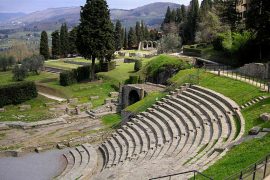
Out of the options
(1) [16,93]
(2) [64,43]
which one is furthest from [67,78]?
(2) [64,43]

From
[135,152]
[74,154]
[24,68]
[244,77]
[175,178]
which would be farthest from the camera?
[24,68]

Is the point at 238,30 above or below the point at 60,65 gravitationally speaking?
above

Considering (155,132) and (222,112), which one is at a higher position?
(222,112)

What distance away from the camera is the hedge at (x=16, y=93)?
44531 millimetres

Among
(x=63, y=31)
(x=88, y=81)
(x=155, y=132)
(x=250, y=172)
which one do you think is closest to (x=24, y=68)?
(x=88, y=81)

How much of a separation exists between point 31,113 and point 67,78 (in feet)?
42.2

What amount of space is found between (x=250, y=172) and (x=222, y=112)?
1259 centimetres

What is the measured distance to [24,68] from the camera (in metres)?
62.1

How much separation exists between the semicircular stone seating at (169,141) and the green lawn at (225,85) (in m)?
0.90

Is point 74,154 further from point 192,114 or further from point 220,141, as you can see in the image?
point 220,141

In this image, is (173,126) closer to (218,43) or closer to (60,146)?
(60,146)

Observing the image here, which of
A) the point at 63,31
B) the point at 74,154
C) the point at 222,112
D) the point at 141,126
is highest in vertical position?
the point at 63,31

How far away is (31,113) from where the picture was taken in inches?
1623

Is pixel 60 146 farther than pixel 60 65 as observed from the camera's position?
No
